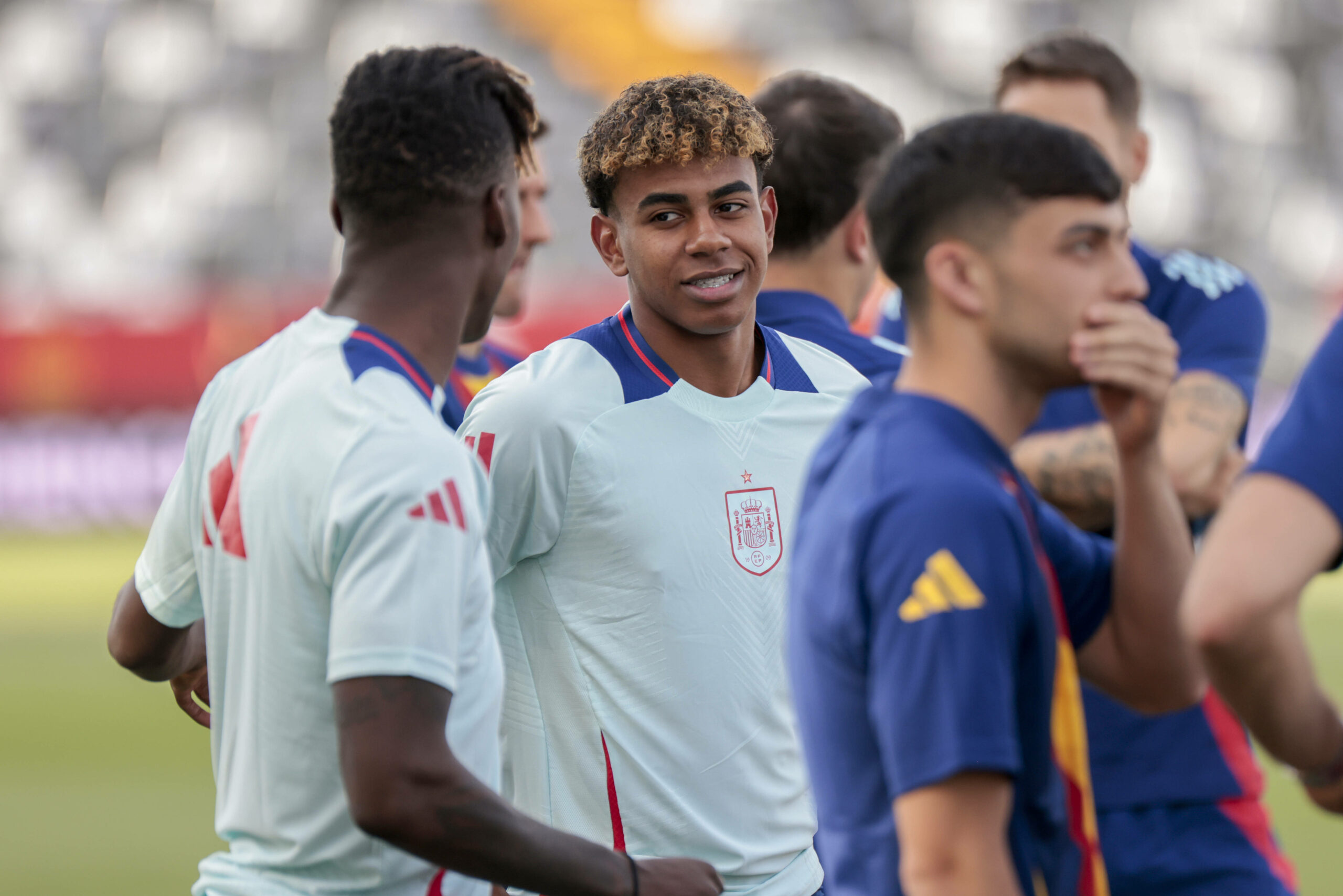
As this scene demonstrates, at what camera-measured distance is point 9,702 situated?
1084 centimetres

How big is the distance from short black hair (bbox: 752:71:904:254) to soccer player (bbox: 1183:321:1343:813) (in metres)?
1.98

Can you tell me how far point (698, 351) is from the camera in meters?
3.41

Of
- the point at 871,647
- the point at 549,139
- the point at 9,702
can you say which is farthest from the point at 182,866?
the point at 549,139

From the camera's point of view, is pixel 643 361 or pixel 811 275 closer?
pixel 643 361

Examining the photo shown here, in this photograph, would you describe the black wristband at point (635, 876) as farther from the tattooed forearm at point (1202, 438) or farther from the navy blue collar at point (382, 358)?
the tattooed forearm at point (1202, 438)

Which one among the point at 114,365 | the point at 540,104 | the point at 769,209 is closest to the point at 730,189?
the point at 769,209

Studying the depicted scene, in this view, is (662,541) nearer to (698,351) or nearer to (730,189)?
(698,351)

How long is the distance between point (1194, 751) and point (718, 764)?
922 mm

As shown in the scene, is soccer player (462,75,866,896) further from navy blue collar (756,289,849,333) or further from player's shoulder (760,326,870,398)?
navy blue collar (756,289,849,333)

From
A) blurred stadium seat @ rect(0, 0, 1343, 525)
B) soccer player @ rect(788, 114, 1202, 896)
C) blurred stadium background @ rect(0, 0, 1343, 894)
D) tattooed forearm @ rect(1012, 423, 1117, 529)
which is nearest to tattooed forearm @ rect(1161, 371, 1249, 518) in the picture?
tattooed forearm @ rect(1012, 423, 1117, 529)

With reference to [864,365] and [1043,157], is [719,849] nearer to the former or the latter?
[864,365]

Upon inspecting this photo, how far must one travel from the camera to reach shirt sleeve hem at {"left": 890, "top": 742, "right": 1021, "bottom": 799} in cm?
192

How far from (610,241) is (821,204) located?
0.76m

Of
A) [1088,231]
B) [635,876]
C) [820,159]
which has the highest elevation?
[820,159]
